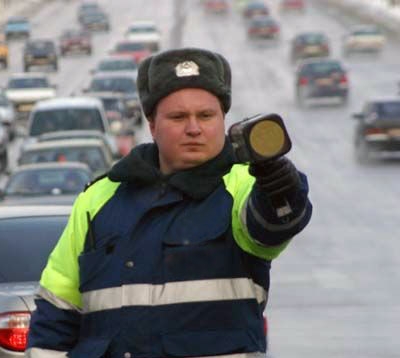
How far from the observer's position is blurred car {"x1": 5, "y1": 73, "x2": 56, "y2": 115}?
2173 inches

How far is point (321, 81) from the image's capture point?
56344 millimetres

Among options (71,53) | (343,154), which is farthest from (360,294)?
(71,53)

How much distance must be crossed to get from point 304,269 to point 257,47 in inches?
2597

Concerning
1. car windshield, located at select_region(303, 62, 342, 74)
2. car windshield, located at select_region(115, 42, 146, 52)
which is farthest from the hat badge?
car windshield, located at select_region(115, 42, 146, 52)

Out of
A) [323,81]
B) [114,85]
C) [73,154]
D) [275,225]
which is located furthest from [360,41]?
[275,225]

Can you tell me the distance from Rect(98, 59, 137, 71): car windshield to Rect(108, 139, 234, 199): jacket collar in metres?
57.4

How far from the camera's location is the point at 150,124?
184 inches

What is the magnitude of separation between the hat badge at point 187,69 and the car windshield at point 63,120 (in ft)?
90.4

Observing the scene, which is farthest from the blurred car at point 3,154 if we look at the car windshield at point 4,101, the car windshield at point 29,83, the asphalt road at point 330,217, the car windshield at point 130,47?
the car windshield at point 130,47

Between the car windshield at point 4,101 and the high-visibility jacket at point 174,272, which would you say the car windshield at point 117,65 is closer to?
the car windshield at point 4,101

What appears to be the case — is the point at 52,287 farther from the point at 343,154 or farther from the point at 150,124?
the point at 343,154

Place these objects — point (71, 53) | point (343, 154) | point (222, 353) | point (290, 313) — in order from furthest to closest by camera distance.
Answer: point (71, 53) < point (343, 154) < point (290, 313) < point (222, 353)

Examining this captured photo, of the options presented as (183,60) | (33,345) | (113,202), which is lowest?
(33,345)

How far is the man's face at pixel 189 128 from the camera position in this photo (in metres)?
4.46
